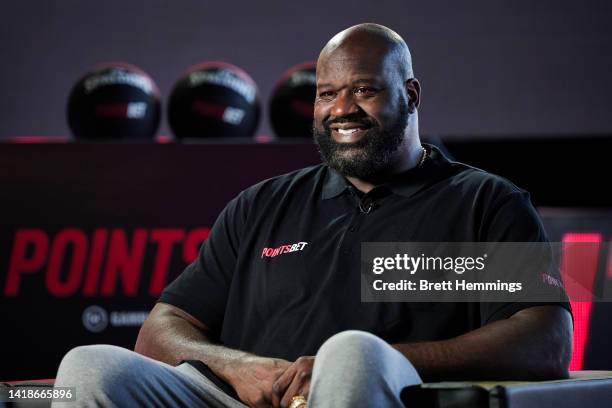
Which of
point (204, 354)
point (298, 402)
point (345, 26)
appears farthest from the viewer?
point (345, 26)

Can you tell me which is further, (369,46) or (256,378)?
(369,46)

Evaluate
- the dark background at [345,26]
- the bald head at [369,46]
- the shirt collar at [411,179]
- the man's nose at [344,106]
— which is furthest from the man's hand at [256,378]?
the dark background at [345,26]

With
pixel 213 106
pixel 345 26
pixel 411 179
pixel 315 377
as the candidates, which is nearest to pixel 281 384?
pixel 315 377

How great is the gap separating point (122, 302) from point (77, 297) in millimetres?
158

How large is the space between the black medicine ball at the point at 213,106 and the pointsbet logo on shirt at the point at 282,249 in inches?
67.0

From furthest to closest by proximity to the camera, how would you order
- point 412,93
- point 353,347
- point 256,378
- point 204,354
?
point 412,93 → point 204,354 → point 256,378 → point 353,347

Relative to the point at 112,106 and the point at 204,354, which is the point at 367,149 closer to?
the point at 204,354

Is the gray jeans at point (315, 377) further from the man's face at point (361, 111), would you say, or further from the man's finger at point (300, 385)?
the man's face at point (361, 111)

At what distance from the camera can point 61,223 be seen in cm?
361

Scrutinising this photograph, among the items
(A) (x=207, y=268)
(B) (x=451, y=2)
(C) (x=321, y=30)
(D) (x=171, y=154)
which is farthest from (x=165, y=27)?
(A) (x=207, y=268)

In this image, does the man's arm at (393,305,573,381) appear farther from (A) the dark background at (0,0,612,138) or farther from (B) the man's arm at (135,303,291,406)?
(A) the dark background at (0,0,612,138)

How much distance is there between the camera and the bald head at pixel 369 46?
86.8 inches

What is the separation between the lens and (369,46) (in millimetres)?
2209

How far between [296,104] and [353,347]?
241cm
